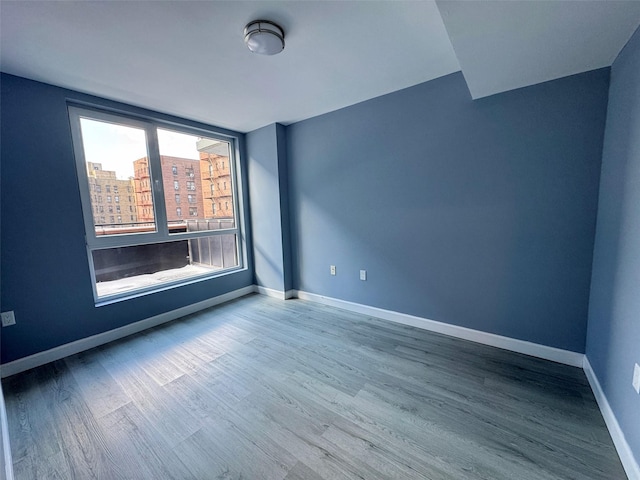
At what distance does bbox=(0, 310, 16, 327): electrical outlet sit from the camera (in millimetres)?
1956

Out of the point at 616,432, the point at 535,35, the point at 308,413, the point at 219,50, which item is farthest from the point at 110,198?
the point at 616,432

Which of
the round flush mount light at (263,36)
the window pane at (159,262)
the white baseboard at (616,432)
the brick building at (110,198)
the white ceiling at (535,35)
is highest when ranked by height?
Answer: the round flush mount light at (263,36)

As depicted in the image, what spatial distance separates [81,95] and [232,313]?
8.54 ft

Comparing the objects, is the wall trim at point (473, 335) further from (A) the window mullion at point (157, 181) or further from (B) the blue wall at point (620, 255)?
(A) the window mullion at point (157, 181)

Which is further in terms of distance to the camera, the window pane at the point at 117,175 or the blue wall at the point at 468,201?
the window pane at the point at 117,175

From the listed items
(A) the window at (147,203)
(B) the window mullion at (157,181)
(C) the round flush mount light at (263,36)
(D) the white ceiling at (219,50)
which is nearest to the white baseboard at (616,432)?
(D) the white ceiling at (219,50)

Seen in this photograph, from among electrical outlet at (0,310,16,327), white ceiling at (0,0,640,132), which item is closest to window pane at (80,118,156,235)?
white ceiling at (0,0,640,132)

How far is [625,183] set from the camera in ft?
4.41

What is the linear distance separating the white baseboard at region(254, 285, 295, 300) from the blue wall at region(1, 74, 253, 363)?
1.80 meters

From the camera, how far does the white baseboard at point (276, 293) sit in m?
3.54

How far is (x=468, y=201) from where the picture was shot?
7.18ft

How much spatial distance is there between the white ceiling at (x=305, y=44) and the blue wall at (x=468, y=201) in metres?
0.25

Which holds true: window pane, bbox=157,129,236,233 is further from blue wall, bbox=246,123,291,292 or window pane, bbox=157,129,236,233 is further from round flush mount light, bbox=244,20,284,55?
round flush mount light, bbox=244,20,284,55

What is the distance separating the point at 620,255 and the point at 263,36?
7.88 feet
